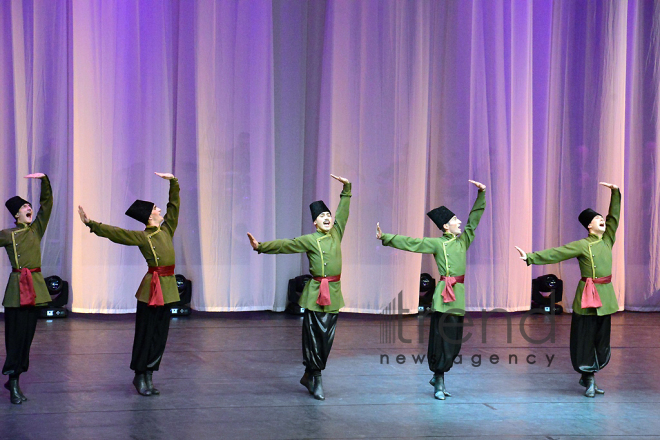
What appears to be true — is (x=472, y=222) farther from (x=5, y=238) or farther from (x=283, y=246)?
(x=5, y=238)

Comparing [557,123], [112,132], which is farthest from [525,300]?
[112,132]

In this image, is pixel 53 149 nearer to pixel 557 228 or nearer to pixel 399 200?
pixel 399 200

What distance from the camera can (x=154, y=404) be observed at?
4.54 meters

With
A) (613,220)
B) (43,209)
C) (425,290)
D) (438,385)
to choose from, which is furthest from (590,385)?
(43,209)

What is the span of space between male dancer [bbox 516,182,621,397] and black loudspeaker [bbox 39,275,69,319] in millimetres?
4475

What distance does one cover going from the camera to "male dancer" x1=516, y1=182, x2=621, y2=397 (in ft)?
16.2

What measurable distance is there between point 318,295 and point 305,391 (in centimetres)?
66

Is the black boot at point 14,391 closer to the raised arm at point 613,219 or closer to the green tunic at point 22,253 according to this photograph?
the green tunic at point 22,253

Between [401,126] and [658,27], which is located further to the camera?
[658,27]

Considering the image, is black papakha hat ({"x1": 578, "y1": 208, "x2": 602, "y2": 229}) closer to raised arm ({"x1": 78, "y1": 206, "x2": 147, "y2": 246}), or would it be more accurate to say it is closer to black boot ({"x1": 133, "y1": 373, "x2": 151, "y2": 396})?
raised arm ({"x1": 78, "y1": 206, "x2": 147, "y2": 246})

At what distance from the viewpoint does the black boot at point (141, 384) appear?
4.71 metres

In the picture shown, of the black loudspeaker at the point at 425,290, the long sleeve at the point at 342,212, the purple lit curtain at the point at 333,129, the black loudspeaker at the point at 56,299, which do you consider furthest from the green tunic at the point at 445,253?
the black loudspeaker at the point at 56,299

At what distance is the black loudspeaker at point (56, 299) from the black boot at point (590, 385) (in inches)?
190

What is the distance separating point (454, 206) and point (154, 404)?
4315mm
